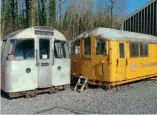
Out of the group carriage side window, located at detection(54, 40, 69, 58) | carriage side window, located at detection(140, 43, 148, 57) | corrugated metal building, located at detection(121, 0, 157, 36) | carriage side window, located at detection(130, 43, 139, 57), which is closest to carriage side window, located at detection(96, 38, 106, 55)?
carriage side window, located at detection(54, 40, 69, 58)

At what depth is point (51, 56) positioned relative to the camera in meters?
11.1

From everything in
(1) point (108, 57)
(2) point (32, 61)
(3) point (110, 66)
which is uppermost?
(1) point (108, 57)

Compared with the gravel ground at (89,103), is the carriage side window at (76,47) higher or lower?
higher

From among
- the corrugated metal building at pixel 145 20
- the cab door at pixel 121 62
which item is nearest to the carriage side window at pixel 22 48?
the cab door at pixel 121 62

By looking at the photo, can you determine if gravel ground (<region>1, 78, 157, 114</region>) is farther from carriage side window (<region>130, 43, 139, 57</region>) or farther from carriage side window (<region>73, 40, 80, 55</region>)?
carriage side window (<region>73, 40, 80, 55</region>)

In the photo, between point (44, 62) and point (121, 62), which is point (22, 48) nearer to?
point (44, 62)

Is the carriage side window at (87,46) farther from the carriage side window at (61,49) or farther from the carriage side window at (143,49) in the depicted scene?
the carriage side window at (143,49)

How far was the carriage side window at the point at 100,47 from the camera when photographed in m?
12.5

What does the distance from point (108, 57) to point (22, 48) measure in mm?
3669

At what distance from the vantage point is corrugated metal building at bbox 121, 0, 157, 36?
19.2m

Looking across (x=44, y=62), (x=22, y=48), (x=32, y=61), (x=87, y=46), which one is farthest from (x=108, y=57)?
(x=22, y=48)

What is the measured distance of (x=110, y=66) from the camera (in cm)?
1220

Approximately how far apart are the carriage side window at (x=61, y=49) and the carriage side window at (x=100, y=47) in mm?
1478

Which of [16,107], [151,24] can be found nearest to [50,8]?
[151,24]
